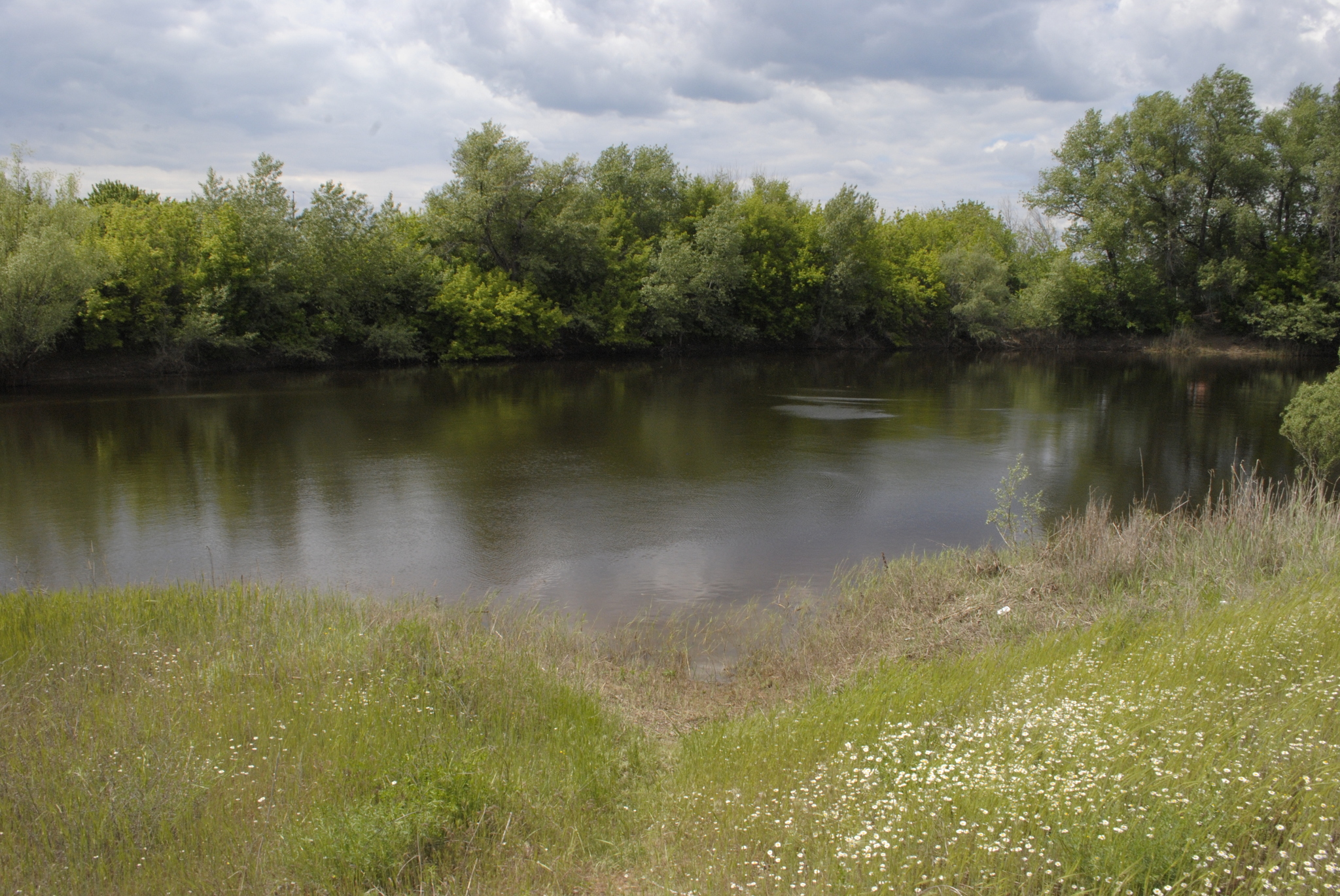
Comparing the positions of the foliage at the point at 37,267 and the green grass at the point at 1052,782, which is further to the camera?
the foliage at the point at 37,267

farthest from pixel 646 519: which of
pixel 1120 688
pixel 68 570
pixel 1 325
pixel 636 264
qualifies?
pixel 636 264

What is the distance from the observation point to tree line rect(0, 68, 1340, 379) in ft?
112

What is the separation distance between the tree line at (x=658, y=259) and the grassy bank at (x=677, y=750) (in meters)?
29.9

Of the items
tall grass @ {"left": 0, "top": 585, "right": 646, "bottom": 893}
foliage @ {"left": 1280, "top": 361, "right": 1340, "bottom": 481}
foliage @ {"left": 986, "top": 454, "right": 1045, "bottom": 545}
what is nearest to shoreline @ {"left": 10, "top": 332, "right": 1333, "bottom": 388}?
tall grass @ {"left": 0, "top": 585, "right": 646, "bottom": 893}

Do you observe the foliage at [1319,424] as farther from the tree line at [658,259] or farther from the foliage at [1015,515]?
the tree line at [658,259]

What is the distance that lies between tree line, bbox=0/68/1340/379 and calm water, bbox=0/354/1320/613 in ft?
15.7

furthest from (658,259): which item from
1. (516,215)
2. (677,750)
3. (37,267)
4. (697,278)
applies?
(677,750)

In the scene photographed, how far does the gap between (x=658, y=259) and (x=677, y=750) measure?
43904 millimetres

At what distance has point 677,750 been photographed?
237 inches

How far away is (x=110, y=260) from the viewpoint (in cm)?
3228

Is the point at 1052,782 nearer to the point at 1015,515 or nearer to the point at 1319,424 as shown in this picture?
the point at 1015,515

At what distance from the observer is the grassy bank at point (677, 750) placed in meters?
3.80

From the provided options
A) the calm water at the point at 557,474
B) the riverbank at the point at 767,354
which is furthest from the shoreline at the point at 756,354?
Answer: the calm water at the point at 557,474

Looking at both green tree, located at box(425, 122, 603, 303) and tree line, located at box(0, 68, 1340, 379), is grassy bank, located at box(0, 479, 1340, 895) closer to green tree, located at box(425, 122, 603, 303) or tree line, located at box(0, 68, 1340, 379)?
tree line, located at box(0, 68, 1340, 379)
